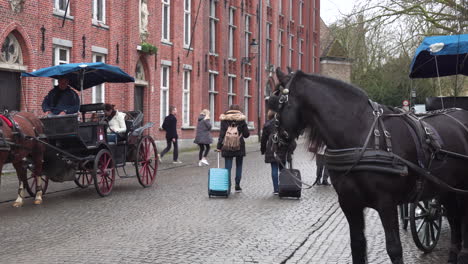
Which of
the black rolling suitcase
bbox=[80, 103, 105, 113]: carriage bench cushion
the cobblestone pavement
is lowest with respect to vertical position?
the cobblestone pavement

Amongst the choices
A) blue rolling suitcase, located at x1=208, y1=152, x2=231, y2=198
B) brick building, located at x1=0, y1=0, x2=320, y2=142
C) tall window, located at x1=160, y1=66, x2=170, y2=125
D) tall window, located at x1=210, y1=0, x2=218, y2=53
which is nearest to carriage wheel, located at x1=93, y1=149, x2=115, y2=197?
blue rolling suitcase, located at x1=208, y1=152, x2=231, y2=198

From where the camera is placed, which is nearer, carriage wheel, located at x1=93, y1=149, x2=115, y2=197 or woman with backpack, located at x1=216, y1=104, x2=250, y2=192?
carriage wheel, located at x1=93, y1=149, x2=115, y2=197

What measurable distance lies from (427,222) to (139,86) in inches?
699

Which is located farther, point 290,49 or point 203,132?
point 290,49

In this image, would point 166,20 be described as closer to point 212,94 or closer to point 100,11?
point 100,11

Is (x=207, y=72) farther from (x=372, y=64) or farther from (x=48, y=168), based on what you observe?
(x=372, y=64)

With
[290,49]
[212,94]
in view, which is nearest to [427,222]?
[212,94]

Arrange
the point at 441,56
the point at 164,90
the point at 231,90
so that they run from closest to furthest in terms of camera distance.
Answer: the point at 441,56 < the point at 164,90 < the point at 231,90

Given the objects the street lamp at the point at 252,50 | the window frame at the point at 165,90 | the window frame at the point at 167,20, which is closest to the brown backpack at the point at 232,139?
the window frame at the point at 165,90

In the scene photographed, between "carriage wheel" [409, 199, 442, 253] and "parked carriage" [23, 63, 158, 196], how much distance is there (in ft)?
20.4

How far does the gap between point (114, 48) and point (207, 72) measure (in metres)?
8.45

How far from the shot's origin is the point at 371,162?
5043mm

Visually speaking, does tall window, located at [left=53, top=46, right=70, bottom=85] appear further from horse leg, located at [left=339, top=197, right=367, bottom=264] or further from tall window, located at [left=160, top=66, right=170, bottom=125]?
horse leg, located at [left=339, top=197, right=367, bottom=264]

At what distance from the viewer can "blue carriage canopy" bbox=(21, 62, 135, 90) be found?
Answer: 11.5 m
